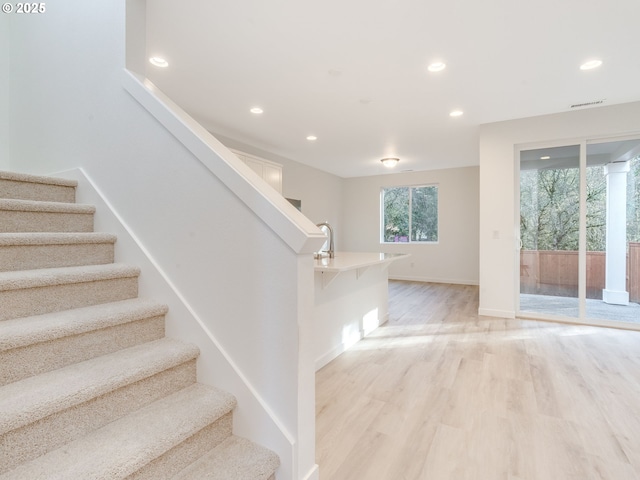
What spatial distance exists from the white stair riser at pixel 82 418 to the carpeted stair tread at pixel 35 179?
1331mm

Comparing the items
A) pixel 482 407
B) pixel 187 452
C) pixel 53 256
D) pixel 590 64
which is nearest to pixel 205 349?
pixel 187 452

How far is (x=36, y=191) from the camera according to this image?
172 cm

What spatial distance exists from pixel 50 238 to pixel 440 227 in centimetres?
707

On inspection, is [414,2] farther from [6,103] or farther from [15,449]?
→ [6,103]

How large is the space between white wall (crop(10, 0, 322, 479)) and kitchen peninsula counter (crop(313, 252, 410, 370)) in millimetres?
1030

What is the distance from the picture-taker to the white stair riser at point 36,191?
1651mm

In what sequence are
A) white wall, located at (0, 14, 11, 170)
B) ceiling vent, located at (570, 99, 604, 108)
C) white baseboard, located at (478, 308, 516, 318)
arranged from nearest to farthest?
white wall, located at (0, 14, 11, 170) → ceiling vent, located at (570, 99, 604, 108) → white baseboard, located at (478, 308, 516, 318)

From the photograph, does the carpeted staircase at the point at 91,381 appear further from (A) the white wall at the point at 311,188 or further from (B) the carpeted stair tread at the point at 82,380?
(A) the white wall at the point at 311,188

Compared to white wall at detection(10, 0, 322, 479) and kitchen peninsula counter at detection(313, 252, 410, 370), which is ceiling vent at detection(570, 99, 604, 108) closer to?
kitchen peninsula counter at detection(313, 252, 410, 370)

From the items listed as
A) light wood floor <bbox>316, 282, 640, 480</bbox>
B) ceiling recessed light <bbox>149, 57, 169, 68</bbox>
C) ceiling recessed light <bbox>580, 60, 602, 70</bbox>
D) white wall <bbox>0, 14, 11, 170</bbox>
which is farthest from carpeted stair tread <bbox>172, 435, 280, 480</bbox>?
ceiling recessed light <bbox>580, 60, 602, 70</bbox>

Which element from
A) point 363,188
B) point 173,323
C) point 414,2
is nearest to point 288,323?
point 173,323

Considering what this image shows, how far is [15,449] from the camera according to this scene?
87 cm

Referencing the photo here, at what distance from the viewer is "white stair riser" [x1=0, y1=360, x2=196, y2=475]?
2.86 feet

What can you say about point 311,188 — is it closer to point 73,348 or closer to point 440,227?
point 440,227
